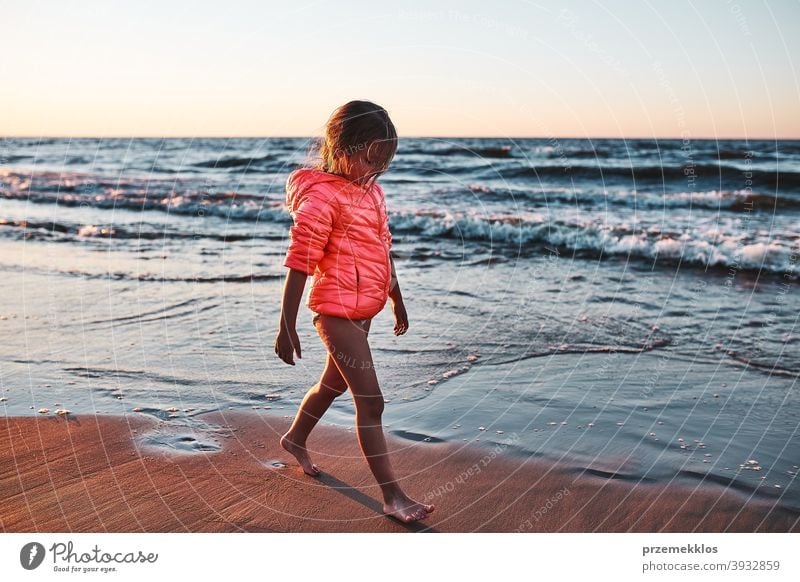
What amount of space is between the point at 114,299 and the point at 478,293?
3689 millimetres

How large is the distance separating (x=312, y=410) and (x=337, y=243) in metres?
0.94

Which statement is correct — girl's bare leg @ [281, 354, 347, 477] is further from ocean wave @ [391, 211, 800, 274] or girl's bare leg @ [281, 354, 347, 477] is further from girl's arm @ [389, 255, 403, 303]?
ocean wave @ [391, 211, 800, 274]

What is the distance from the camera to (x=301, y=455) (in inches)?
152

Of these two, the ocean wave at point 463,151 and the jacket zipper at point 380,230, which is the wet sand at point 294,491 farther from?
the ocean wave at point 463,151

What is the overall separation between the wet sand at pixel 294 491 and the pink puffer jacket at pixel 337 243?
3.01 feet

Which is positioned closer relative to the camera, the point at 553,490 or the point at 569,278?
the point at 553,490

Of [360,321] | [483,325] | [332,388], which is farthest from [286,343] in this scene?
[483,325]

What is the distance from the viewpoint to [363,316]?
348 centimetres

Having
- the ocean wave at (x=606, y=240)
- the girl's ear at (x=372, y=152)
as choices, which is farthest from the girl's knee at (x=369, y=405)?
the ocean wave at (x=606, y=240)

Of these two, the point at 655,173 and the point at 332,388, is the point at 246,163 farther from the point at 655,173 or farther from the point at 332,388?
the point at 332,388

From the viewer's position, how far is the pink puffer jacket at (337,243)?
10.6 ft

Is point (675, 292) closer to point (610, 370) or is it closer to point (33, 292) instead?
point (610, 370)

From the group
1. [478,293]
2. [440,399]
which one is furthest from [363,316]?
[478,293]
